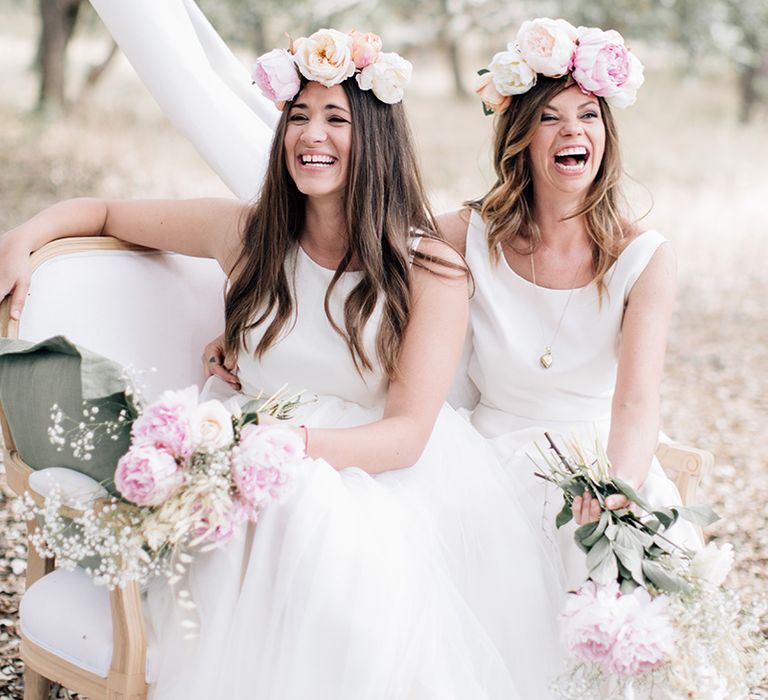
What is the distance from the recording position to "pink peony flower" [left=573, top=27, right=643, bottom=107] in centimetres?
270

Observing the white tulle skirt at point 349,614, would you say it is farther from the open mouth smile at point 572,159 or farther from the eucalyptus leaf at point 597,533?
the open mouth smile at point 572,159

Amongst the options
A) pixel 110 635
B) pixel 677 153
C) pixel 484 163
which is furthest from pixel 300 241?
pixel 677 153

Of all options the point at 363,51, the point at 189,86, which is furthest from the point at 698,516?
the point at 189,86

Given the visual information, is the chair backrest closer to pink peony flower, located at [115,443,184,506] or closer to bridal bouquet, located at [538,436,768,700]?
pink peony flower, located at [115,443,184,506]

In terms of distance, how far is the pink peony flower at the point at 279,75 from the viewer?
2.57 metres

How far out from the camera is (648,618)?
2.04 m

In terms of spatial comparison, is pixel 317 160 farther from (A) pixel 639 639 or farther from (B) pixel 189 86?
(A) pixel 639 639

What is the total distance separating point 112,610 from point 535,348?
136 centimetres

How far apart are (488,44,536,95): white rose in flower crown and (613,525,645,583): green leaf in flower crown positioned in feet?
4.01

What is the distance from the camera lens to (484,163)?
1073 centimetres

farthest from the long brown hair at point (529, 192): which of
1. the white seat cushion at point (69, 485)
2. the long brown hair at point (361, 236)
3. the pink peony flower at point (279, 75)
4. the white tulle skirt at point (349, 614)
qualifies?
the white seat cushion at point (69, 485)

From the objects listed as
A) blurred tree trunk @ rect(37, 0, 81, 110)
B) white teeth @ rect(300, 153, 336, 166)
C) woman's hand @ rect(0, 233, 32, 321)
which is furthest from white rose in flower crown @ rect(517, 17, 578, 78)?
blurred tree trunk @ rect(37, 0, 81, 110)

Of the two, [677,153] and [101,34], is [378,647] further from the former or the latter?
[101,34]

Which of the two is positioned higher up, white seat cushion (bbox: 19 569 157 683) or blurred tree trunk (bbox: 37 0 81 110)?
blurred tree trunk (bbox: 37 0 81 110)
